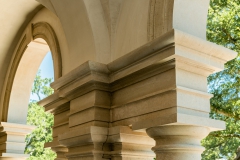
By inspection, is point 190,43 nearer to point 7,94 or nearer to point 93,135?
point 93,135

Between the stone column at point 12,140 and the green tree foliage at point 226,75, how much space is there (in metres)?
4.57

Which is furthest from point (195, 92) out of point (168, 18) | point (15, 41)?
point (15, 41)

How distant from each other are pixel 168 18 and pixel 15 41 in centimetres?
472

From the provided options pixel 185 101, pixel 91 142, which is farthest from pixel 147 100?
pixel 91 142

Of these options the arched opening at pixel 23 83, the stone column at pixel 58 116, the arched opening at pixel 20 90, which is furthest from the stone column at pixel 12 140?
the stone column at pixel 58 116

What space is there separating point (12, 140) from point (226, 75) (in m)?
5.56

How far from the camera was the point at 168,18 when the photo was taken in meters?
3.11

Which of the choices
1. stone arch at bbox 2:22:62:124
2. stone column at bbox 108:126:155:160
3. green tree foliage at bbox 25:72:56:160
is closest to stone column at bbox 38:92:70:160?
stone arch at bbox 2:22:62:124

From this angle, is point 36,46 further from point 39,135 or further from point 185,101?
point 39,135

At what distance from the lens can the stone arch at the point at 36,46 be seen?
5.24 meters

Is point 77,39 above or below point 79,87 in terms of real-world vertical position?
above

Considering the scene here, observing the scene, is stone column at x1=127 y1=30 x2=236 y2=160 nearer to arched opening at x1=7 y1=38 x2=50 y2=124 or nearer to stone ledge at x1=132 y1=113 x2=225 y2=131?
stone ledge at x1=132 y1=113 x2=225 y2=131

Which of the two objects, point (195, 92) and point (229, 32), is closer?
point (195, 92)

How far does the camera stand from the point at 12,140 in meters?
7.02
